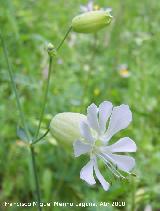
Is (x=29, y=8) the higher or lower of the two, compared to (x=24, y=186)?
higher

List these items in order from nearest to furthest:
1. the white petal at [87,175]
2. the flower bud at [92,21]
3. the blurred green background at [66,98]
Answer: the white petal at [87,175], the flower bud at [92,21], the blurred green background at [66,98]

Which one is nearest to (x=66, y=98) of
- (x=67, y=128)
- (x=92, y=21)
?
(x=92, y=21)

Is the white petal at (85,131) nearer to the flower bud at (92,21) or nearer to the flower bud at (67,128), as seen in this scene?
the flower bud at (67,128)

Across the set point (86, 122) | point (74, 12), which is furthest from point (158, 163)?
point (74, 12)

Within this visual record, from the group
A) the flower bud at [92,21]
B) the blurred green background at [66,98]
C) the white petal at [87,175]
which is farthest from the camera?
the blurred green background at [66,98]

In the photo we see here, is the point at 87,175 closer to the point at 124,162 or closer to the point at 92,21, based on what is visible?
the point at 124,162

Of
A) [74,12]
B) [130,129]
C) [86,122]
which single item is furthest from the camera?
[74,12]

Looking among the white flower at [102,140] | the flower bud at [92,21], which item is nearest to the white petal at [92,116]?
the white flower at [102,140]

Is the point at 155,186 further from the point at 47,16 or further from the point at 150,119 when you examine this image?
the point at 47,16
